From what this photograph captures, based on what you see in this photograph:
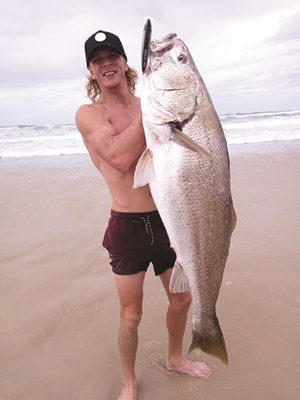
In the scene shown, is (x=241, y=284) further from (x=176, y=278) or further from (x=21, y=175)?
(x=21, y=175)

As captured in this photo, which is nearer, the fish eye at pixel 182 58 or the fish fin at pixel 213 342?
the fish eye at pixel 182 58

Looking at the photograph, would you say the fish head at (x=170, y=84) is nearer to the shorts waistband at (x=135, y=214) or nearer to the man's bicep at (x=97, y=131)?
the man's bicep at (x=97, y=131)

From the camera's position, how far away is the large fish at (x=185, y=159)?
215cm

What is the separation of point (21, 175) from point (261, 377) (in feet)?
27.5

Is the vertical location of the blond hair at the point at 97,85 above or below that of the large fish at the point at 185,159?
above

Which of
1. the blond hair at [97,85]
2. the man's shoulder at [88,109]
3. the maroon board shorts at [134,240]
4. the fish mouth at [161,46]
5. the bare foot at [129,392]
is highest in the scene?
the fish mouth at [161,46]

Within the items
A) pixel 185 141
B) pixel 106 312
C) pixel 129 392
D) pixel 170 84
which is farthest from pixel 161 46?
pixel 106 312

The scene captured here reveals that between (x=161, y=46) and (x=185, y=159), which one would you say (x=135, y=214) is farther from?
(x=161, y=46)

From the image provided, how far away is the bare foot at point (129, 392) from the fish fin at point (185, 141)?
5.70ft

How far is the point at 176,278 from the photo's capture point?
246cm

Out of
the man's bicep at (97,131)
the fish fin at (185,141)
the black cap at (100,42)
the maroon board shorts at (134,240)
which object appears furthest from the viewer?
the maroon board shorts at (134,240)

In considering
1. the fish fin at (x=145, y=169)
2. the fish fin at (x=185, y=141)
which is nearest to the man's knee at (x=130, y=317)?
the fish fin at (x=145, y=169)

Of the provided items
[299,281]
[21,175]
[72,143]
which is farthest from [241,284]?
[72,143]

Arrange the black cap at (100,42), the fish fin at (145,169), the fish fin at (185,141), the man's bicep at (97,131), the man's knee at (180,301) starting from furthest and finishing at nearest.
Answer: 1. the man's knee at (180,301)
2. the black cap at (100,42)
3. the man's bicep at (97,131)
4. the fish fin at (145,169)
5. the fish fin at (185,141)
